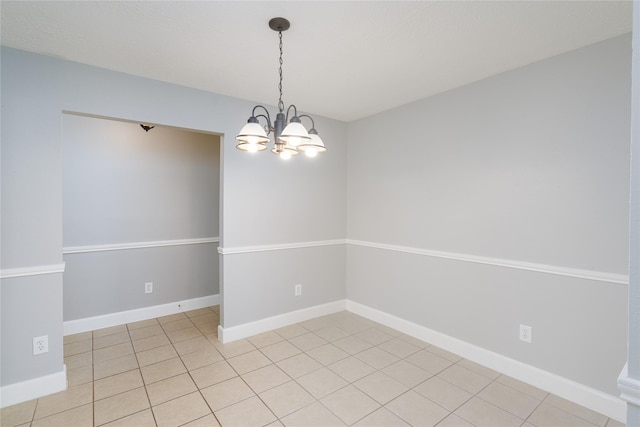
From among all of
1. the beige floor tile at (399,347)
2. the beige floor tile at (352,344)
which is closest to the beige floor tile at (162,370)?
the beige floor tile at (352,344)

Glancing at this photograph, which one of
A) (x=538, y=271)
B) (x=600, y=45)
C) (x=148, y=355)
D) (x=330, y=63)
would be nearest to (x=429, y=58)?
(x=330, y=63)

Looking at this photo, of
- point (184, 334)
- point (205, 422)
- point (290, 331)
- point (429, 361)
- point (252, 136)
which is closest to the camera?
point (252, 136)

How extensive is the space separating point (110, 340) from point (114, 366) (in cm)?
59

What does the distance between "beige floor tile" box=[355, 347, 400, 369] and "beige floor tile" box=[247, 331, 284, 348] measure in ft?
2.89

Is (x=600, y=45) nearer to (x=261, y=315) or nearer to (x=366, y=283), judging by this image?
(x=366, y=283)

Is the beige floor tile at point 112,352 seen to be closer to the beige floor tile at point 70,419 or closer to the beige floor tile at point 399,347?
the beige floor tile at point 70,419

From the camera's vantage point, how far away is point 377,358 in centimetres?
282

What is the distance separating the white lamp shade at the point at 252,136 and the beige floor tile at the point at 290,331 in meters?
2.21

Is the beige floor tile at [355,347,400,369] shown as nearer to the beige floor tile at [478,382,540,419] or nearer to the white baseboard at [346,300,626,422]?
the white baseboard at [346,300,626,422]

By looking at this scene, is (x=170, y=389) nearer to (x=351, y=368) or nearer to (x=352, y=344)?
(x=351, y=368)

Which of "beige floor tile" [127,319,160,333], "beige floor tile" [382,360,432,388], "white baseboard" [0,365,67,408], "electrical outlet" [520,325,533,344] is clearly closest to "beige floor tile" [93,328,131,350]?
"beige floor tile" [127,319,160,333]

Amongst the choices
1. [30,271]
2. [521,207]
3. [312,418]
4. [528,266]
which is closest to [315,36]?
[521,207]

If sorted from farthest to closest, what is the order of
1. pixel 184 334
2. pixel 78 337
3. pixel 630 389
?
pixel 184 334, pixel 78 337, pixel 630 389

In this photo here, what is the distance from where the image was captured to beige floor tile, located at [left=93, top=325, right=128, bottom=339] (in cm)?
323
